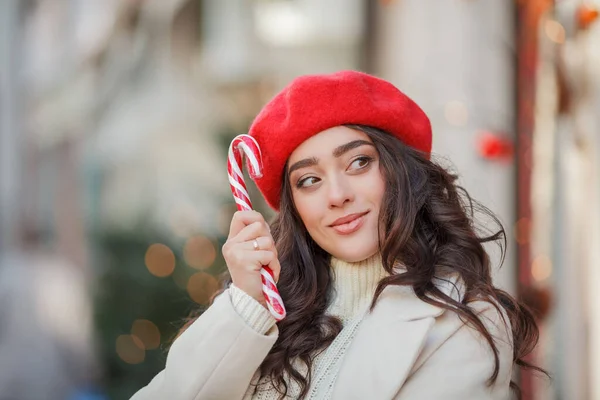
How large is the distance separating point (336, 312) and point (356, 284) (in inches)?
4.6

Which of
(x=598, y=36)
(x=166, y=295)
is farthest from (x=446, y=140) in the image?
(x=166, y=295)

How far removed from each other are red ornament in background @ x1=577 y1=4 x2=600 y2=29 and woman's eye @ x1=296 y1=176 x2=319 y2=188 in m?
1.28

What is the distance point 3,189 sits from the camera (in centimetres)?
865

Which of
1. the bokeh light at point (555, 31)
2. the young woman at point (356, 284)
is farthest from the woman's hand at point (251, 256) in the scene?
the bokeh light at point (555, 31)

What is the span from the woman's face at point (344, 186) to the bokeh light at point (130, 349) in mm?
4476

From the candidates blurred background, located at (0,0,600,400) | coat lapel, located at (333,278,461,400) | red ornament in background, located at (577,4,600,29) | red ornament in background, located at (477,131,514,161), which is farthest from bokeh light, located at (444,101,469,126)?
coat lapel, located at (333,278,461,400)

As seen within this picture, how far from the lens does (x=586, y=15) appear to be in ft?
9.95

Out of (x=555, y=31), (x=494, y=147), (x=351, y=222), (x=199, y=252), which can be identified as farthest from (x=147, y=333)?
(x=351, y=222)

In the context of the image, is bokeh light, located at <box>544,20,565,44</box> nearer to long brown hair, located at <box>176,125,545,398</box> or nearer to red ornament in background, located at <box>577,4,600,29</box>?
red ornament in background, located at <box>577,4,600,29</box>

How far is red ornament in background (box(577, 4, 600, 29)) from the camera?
9.78ft

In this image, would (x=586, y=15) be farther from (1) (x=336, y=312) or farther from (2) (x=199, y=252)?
(2) (x=199, y=252)

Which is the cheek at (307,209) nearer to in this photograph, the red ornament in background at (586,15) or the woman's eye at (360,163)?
the woman's eye at (360,163)

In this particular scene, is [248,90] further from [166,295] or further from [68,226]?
[166,295]

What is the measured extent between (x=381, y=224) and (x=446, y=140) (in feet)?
9.84
